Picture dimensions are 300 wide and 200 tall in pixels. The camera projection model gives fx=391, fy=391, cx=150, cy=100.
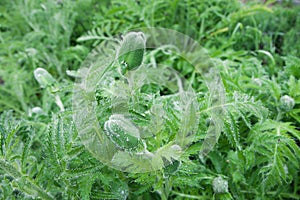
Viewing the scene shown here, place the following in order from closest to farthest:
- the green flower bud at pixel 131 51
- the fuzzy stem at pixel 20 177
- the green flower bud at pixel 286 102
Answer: the green flower bud at pixel 131 51, the fuzzy stem at pixel 20 177, the green flower bud at pixel 286 102

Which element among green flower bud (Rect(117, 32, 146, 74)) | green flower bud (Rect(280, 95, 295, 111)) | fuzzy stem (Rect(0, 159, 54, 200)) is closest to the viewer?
green flower bud (Rect(117, 32, 146, 74))

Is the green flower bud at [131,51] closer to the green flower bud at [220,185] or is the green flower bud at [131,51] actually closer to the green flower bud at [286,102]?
the green flower bud at [220,185]

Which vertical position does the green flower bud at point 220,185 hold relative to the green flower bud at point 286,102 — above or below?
below

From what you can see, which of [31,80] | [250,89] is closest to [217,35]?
[250,89]

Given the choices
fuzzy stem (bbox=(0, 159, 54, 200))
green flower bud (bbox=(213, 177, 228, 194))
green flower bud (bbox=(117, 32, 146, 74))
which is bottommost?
green flower bud (bbox=(213, 177, 228, 194))

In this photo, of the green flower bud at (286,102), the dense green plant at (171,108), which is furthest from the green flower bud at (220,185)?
the green flower bud at (286,102)

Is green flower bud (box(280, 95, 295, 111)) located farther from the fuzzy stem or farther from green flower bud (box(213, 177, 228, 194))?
the fuzzy stem

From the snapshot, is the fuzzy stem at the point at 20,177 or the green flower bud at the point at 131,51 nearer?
the green flower bud at the point at 131,51

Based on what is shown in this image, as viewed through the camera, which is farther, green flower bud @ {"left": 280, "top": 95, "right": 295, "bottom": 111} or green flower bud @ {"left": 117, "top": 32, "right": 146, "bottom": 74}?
green flower bud @ {"left": 280, "top": 95, "right": 295, "bottom": 111}

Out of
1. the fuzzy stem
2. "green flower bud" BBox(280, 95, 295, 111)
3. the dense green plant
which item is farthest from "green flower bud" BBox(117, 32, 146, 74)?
"green flower bud" BBox(280, 95, 295, 111)
